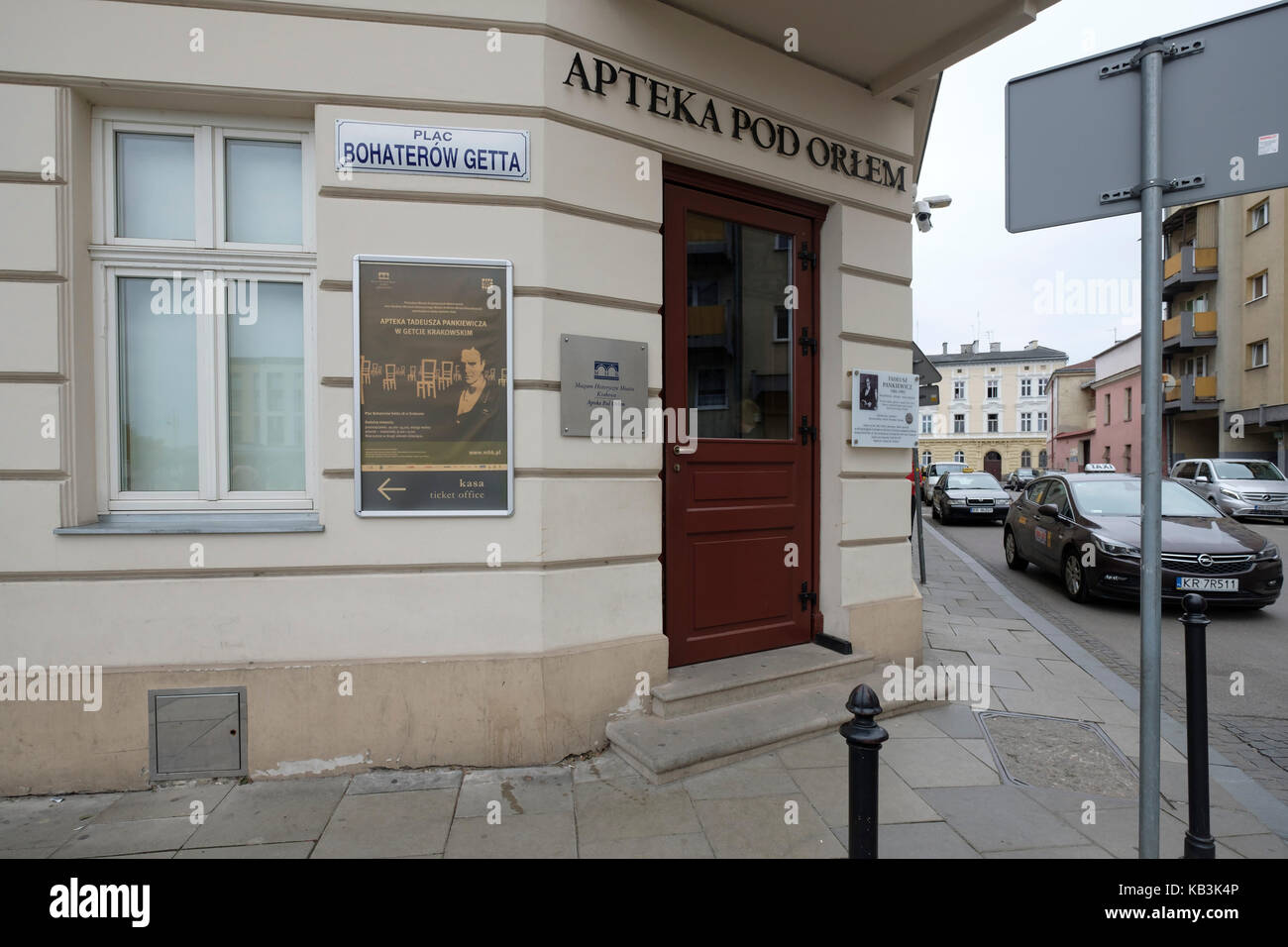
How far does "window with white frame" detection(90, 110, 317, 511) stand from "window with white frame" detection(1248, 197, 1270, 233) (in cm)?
3757

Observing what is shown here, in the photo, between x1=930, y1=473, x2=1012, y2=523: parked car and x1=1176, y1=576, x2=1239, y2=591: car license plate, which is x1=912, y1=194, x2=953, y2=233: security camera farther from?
x1=930, y1=473, x2=1012, y2=523: parked car

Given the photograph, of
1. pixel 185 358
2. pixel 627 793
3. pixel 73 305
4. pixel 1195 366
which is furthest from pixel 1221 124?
pixel 1195 366

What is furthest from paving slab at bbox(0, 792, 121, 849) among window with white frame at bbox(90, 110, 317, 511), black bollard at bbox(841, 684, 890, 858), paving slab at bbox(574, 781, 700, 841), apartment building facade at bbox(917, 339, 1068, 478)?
apartment building facade at bbox(917, 339, 1068, 478)

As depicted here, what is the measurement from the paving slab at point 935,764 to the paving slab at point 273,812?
9.78ft

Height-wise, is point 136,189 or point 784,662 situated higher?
point 136,189

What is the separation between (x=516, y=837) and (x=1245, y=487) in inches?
933

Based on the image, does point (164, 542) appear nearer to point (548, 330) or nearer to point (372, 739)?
point (372, 739)

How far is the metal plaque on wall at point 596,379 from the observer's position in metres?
4.00

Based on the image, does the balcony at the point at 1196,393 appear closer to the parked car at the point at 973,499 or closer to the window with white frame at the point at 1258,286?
the window with white frame at the point at 1258,286

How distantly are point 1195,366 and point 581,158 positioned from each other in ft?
136

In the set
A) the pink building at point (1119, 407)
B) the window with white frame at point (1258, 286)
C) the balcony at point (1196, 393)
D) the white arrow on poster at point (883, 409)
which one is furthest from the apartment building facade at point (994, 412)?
the white arrow on poster at point (883, 409)

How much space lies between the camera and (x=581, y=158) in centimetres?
403

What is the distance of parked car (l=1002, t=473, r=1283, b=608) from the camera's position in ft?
24.9

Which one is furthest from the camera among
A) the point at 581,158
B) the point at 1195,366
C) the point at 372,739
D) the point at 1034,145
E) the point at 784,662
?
the point at 1195,366
